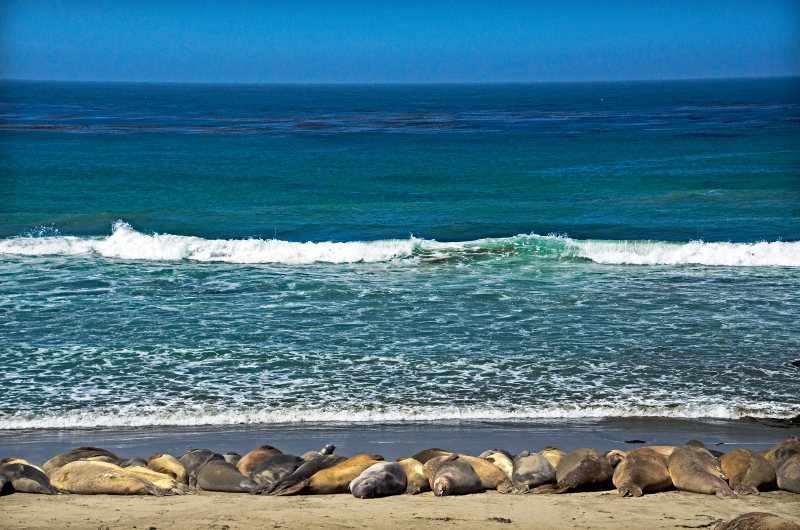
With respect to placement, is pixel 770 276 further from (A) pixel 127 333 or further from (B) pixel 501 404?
(A) pixel 127 333

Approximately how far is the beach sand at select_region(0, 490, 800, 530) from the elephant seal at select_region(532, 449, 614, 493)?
4.6 inches

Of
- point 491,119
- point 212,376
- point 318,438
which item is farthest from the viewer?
point 491,119

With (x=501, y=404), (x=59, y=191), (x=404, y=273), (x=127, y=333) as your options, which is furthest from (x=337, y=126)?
(x=501, y=404)

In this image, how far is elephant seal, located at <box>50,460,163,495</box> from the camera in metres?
6.29

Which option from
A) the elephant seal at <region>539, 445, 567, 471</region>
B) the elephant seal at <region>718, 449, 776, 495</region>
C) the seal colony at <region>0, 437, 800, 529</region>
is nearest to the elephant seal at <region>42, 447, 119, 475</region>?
the seal colony at <region>0, 437, 800, 529</region>

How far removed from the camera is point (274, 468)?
675cm

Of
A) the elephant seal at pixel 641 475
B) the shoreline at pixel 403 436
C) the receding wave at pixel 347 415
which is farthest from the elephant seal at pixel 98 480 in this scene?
the elephant seal at pixel 641 475

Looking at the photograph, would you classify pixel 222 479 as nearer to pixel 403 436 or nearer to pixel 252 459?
pixel 252 459

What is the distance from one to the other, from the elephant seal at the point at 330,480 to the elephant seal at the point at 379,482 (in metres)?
0.09

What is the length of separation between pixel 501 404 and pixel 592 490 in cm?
260

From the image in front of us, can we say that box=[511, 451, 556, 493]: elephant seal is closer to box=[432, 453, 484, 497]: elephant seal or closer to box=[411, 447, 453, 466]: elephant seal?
box=[432, 453, 484, 497]: elephant seal

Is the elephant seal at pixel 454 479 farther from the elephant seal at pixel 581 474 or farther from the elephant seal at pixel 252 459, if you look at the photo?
the elephant seal at pixel 252 459

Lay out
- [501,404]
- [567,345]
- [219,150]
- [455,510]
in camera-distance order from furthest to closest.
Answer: [219,150]
[567,345]
[501,404]
[455,510]

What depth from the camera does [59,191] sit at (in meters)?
28.8
